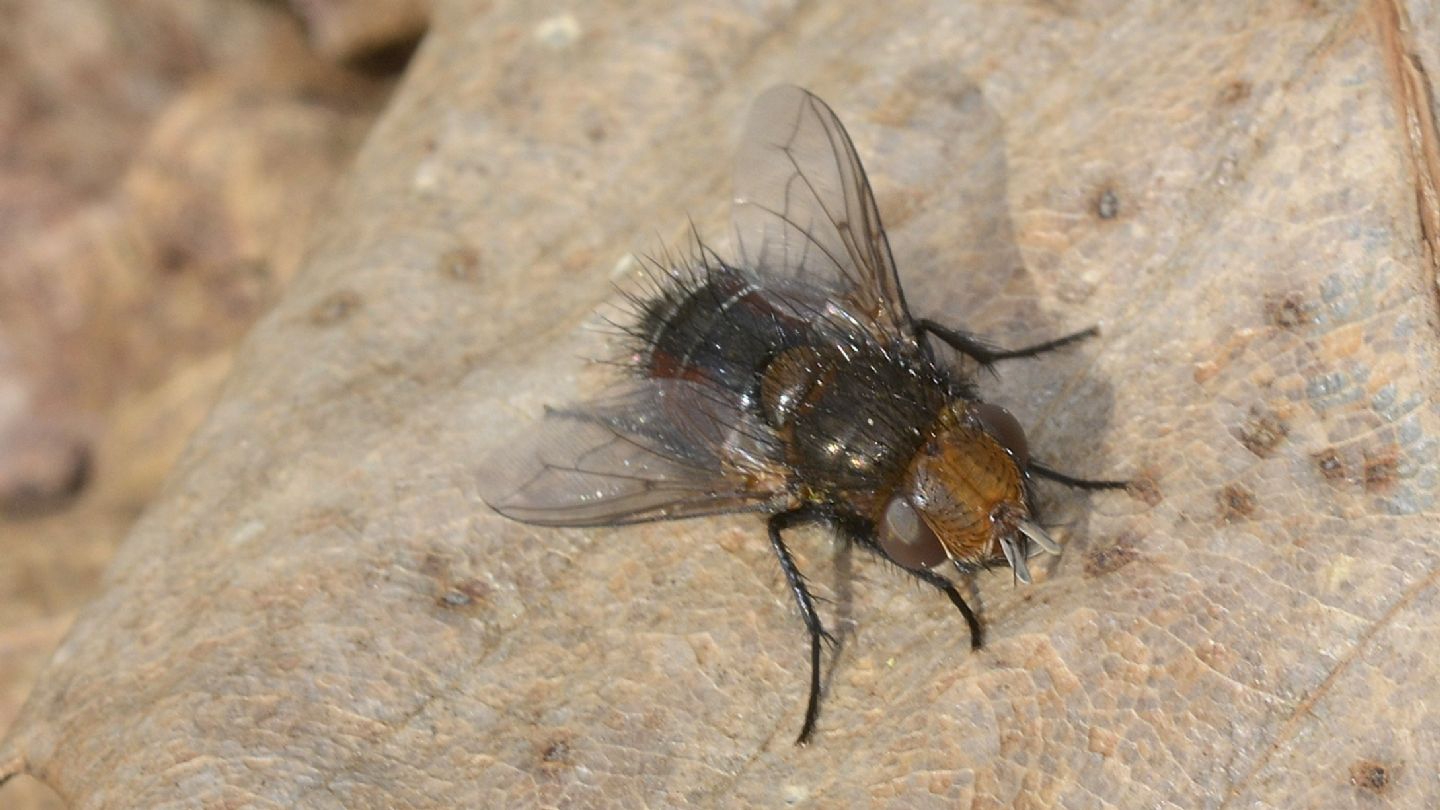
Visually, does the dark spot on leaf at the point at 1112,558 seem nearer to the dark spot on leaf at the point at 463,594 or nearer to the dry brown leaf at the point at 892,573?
the dry brown leaf at the point at 892,573

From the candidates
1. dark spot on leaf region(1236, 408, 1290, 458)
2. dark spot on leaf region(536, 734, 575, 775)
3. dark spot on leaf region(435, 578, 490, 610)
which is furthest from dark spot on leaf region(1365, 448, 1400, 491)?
dark spot on leaf region(435, 578, 490, 610)


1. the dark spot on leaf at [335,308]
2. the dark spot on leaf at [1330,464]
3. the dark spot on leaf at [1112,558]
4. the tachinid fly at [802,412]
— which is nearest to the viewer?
the dark spot on leaf at [1330,464]

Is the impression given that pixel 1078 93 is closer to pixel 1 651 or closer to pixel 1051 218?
pixel 1051 218

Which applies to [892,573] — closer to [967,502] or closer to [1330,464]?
[967,502]

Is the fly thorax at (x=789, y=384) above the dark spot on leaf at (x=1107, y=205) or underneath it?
underneath

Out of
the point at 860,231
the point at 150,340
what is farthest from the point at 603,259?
the point at 150,340

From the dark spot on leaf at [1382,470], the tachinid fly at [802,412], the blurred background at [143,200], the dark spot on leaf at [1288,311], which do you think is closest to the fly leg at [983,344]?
the tachinid fly at [802,412]
